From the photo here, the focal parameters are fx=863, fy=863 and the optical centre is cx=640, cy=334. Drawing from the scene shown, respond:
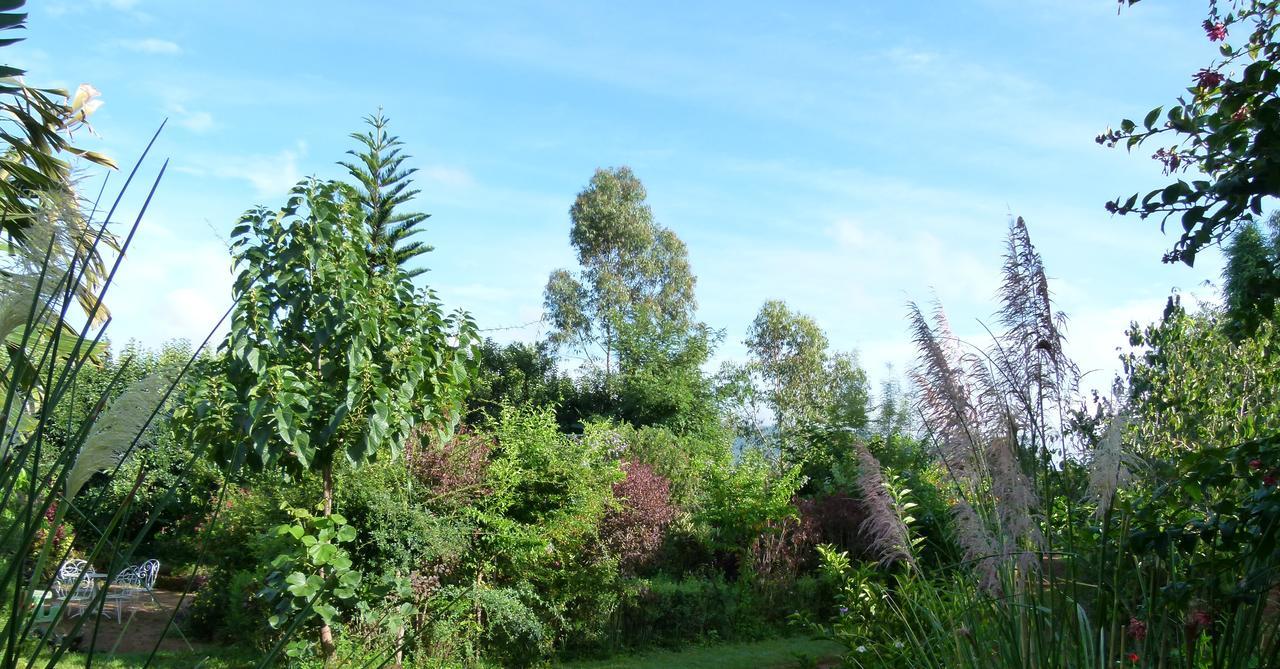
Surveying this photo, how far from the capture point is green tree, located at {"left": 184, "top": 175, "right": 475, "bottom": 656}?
4297mm

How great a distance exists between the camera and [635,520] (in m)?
8.77

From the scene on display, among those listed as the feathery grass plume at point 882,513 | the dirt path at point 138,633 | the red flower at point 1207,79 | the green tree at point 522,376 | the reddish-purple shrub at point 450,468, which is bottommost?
the dirt path at point 138,633

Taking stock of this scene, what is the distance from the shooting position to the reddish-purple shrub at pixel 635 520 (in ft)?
28.2

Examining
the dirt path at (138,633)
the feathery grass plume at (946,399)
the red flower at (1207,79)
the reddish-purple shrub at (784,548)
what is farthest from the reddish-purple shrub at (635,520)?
the red flower at (1207,79)

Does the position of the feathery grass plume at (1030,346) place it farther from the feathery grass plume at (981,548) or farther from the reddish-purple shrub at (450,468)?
the reddish-purple shrub at (450,468)

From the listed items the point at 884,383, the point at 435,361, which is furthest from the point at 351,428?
the point at 884,383

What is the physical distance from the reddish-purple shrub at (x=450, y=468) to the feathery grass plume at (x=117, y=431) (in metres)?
5.33

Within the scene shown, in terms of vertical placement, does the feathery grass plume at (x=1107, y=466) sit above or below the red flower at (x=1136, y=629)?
above

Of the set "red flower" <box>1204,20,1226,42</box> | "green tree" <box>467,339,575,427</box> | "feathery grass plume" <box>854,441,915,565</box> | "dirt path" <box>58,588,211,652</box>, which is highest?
"green tree" <box>467,339,575,427</box>

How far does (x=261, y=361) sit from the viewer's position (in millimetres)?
4383

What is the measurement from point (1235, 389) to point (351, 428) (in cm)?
743

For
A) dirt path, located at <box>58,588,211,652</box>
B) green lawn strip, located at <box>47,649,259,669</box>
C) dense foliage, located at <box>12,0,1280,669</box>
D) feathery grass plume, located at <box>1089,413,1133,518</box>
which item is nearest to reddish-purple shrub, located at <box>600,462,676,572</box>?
dense foliage, located at <box>12,0,1280,669</box>

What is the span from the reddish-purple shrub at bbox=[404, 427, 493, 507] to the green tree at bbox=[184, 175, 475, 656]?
1.80m

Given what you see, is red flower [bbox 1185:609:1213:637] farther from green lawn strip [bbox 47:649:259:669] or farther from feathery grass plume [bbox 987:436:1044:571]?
green lawn strip [bbox 47:649:259:669]
